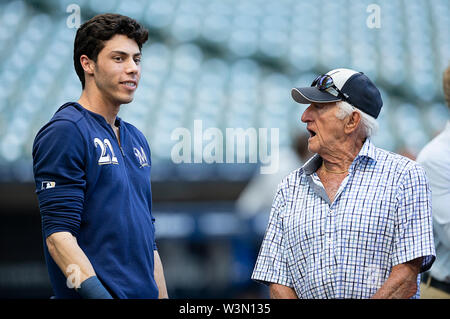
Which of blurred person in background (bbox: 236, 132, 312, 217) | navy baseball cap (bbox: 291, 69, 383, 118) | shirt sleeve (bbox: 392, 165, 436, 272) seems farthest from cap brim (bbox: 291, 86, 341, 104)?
blurred person in background (bbox: 236, 132, 312, 217)

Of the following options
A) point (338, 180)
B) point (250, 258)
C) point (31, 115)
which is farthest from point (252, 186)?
point (31, 115)

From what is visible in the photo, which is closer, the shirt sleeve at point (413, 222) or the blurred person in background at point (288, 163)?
the shirt sleeve at point (413, 222)

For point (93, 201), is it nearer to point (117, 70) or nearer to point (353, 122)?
point (117, 70)

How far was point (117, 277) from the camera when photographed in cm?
246

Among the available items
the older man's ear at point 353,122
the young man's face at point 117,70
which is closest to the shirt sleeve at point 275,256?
the older man's ear at point 353,122

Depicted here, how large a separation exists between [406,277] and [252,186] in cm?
748

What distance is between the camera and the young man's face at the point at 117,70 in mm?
2596

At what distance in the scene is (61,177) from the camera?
7.83 ft

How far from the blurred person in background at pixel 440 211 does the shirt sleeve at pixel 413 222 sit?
0.72 metres

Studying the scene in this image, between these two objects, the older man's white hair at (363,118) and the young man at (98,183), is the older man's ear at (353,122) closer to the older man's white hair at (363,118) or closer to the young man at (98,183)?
the older man's white hair at (363,118)

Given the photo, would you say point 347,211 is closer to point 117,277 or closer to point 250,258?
point 117,277

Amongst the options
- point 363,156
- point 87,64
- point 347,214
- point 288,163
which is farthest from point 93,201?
point 288,163

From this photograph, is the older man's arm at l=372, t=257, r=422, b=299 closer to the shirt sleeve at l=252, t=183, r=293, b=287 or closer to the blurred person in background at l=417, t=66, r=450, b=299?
the shirt sleeve at l=252, t=183, r=293, b=287

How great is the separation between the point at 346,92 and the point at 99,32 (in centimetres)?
94
